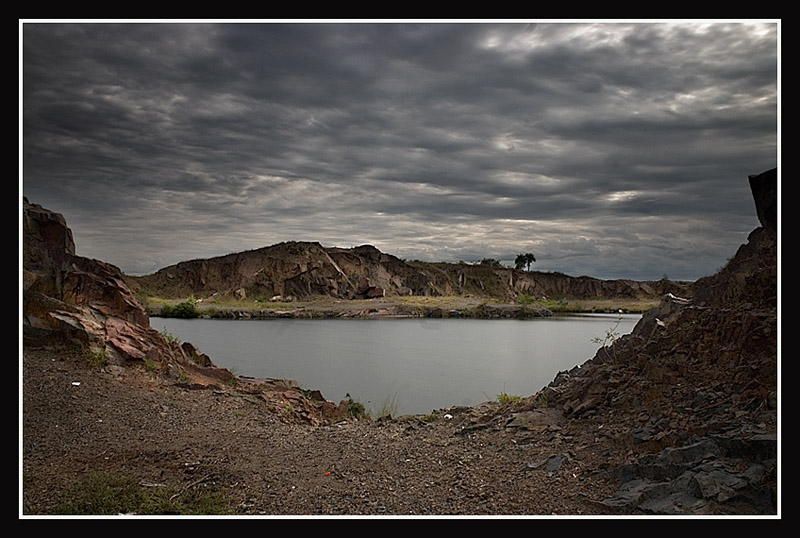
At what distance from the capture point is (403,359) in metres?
14.4

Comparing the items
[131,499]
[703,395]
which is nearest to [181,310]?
[131,499]

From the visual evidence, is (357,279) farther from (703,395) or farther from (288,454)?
(703,395)

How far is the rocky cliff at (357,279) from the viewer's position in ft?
108

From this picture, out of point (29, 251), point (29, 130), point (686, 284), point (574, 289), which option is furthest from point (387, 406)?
point (574, 289)

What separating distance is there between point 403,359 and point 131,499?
10.5 meters

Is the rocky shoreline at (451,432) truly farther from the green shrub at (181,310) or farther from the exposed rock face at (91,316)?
the green shrub at (181,310)

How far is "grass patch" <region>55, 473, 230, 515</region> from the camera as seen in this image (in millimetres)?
3996

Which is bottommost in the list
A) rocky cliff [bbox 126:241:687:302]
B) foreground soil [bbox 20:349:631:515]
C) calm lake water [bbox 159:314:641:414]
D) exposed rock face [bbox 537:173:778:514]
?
calm lake water [bbox 159:314:641:414]

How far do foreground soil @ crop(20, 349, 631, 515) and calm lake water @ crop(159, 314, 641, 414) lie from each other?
3.06 metres

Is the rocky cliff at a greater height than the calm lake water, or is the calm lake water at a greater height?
the rocky cliff

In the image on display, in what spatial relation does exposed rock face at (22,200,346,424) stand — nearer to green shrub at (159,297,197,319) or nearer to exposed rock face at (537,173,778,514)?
exposed rock face at (537,173,778,514)

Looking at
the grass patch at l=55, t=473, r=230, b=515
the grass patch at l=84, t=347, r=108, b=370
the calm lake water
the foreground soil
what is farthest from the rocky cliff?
the grass patch at l=55, t=473, r=230, b=515

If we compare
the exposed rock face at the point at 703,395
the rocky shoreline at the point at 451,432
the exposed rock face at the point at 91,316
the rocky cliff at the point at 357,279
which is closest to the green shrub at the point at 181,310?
the rocky cliff at the point at 357,279

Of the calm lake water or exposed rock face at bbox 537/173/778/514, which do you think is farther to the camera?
the calm lake water
